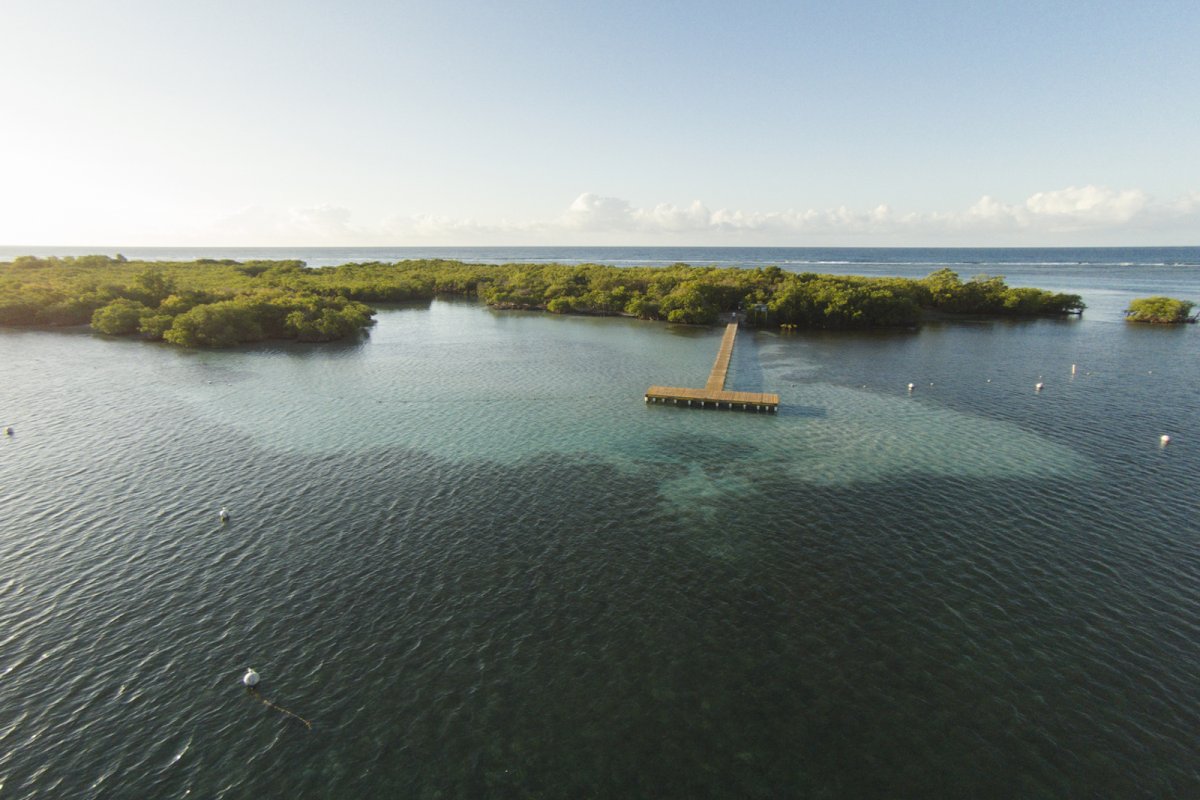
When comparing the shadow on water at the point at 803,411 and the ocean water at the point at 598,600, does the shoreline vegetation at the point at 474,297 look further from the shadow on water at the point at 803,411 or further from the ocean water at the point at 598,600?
the shadow on water at the point at 803,411

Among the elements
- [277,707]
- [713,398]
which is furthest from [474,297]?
[277,707]

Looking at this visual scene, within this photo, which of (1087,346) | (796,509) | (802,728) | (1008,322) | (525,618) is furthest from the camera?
(1008,322)

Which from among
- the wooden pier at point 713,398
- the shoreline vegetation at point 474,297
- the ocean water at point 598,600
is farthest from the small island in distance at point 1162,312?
the wooden pier at point 713,398

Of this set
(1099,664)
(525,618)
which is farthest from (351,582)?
Result: (1099,664)

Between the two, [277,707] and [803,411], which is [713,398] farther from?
[277,707]

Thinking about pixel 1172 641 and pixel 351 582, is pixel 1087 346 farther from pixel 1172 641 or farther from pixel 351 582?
pixel 351 582

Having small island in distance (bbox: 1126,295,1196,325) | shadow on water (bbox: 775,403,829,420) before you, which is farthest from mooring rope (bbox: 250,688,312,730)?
small island in distance (bbox: 1126,295,1196,325)

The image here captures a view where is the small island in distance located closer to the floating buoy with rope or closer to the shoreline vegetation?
the shoreline vegetation
